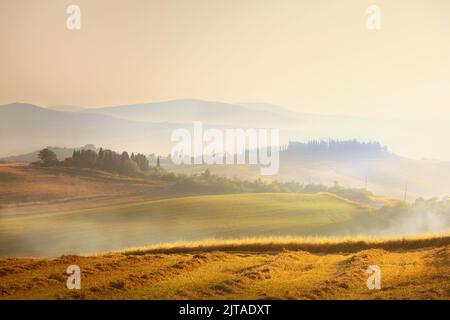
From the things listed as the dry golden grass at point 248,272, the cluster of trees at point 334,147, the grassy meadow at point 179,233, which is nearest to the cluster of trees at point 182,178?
the grassy meadow at point 179,233

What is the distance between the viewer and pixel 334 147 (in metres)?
14.2

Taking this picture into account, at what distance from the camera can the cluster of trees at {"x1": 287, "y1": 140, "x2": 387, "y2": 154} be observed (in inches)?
548

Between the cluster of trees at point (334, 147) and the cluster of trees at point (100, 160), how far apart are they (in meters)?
4.34

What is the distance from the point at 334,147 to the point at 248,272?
541 cm

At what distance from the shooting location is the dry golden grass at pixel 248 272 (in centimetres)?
931

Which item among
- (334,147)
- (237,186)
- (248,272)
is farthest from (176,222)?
(334,147)

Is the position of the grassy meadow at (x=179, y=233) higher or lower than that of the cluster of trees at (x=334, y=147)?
lower

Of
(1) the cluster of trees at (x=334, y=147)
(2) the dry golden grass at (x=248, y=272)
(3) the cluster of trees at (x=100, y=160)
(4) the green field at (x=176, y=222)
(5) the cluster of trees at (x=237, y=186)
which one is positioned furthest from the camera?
(1) the cluster of trees at (x=334, y=147)

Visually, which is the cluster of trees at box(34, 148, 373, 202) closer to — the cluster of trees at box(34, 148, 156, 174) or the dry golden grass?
the cluster of trees at box(34, 148, 156, 174)

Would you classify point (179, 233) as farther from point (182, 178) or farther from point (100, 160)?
point (100, 160)

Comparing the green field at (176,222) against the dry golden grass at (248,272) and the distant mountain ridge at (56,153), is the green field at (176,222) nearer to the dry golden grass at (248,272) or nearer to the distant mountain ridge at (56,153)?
the dry golden grass at (248,272)

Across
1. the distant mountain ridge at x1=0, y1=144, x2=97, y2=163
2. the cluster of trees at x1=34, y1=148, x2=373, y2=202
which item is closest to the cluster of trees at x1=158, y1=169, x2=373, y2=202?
the cluster of trees at x1=34, y1=148, x2=373, y2=202

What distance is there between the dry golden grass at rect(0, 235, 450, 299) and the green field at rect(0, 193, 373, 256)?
383mm

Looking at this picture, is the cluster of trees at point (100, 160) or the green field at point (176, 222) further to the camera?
the cluster of trees at point (100, 160)
